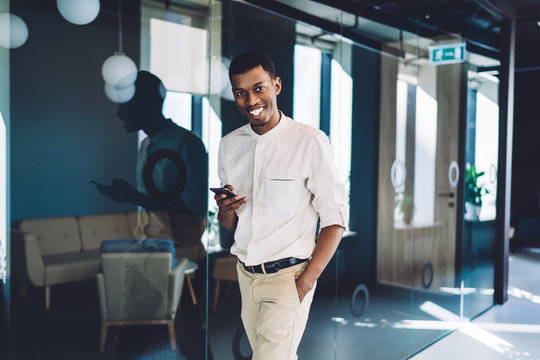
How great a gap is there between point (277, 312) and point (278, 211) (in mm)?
363

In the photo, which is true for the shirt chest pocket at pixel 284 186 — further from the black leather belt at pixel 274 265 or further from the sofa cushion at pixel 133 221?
the sofa cushion at pixel 133 221

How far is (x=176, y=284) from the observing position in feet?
6.55

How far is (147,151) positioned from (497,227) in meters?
4.35

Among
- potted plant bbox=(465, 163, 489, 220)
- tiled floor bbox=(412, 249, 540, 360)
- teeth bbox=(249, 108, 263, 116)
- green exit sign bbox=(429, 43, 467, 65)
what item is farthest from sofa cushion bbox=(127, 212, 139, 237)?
potted plant bbox=(465, 163, 489, 220)

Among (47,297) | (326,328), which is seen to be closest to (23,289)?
(47,297)

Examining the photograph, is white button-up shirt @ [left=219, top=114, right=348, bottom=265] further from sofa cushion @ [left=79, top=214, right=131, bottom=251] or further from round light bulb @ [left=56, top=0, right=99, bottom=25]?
round light bulb @ [left=56, top=0, right=99, bottom=25]

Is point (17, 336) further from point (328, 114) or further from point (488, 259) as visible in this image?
point (488, 259)

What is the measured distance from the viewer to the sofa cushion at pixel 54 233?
5.11 feet

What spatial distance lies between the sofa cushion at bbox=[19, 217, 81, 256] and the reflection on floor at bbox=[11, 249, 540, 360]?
14cm

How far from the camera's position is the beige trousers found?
169cm

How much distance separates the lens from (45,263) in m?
1.58

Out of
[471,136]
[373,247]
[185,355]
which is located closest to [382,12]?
[373,247]

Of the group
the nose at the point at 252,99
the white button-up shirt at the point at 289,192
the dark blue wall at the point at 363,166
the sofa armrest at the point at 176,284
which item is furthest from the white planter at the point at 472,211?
the nose at the point at 252,99

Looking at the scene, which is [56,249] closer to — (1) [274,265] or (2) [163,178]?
(2) [163,178]
